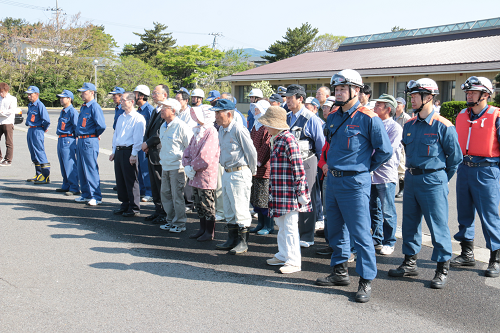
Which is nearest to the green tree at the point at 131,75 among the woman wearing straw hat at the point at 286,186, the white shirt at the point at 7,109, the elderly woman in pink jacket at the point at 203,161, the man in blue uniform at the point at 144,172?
the white shirt at the point at 7,109

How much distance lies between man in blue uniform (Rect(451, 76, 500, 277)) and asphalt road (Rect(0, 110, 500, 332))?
0.36 meters

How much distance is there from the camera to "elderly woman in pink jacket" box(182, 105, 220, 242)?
6062 millimetres

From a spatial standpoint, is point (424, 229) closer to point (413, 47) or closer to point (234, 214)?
point (234, 214)

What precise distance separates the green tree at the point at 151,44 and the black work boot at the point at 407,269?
67157mm

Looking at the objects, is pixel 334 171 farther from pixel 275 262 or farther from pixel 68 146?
pixel 68 146

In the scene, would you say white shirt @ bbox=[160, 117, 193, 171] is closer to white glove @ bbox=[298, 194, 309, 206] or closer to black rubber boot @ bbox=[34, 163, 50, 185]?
white glove @ bbox=[298, 194, 309, 206]

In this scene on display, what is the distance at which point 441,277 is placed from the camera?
469 centimetres

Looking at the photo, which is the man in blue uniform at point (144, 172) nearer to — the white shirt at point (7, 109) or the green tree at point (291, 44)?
the white shirt at point (7, 109)

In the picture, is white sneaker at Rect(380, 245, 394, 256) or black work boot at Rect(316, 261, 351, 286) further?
white sneaker at Rect(380, 245, 394, 256)

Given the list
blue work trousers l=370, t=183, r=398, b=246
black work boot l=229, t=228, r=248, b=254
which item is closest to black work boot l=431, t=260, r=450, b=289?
blue work trousers l=370, t=183, r=398, b=246

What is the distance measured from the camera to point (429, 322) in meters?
3.85

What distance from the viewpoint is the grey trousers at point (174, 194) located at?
6695mm

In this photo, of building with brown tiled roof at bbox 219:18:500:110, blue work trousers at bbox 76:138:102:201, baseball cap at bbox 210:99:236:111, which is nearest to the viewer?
baseball cap at bbox 210:99:236:111

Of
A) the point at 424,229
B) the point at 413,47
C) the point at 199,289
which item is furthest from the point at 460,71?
the point at 199,289
